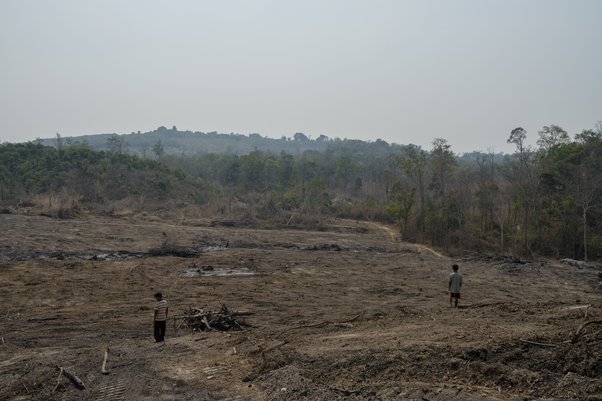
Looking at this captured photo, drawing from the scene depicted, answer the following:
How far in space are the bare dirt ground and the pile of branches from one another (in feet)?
1.21

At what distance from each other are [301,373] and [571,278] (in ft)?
59.3

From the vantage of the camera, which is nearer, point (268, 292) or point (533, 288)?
point (268, 292)

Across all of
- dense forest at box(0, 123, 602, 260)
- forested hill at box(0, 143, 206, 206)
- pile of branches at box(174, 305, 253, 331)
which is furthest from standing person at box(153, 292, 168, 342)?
forested hill at box(0, 143, 206, 206)

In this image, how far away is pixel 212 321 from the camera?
1238 cm

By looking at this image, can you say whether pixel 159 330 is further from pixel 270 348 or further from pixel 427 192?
pixel 427 192

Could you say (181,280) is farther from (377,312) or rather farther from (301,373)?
(301,373)

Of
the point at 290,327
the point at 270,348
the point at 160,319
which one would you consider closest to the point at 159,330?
the point at 160,319

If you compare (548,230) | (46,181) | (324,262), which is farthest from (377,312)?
(46,181)

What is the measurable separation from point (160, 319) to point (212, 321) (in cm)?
184

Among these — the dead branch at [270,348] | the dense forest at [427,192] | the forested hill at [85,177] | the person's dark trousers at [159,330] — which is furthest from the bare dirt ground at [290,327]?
the forested hill at [85,177]

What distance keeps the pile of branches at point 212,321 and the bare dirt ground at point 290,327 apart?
0.37 m

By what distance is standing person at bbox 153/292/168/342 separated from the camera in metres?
10.7

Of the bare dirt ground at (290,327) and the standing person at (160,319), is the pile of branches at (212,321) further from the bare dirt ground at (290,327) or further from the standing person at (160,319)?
the standing person at (160,319)

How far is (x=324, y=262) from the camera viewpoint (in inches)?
971
